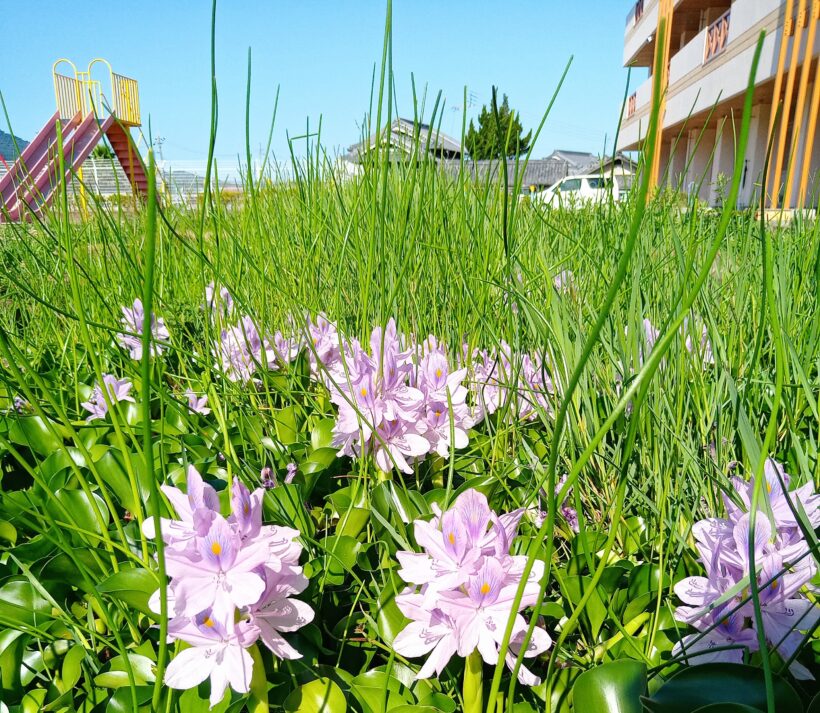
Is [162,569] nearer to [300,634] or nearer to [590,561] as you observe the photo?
[300,634]

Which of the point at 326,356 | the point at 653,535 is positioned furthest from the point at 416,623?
the point at 326,356

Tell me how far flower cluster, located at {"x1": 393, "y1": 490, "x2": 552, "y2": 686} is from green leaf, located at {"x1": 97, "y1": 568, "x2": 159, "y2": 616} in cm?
25

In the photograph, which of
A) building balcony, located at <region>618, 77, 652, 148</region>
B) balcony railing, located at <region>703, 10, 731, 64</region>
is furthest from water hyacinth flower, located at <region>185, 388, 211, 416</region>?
building balcony, located at <region>618, 77, 652, 148</region>

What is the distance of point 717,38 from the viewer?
44.7 feet

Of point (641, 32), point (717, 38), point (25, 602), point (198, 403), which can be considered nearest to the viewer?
point (25, 602)

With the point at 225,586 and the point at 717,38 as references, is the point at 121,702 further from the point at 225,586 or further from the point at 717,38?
the point at 717,38

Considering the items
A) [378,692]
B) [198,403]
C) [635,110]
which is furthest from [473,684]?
[635,110]

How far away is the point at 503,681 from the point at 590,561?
15 cm

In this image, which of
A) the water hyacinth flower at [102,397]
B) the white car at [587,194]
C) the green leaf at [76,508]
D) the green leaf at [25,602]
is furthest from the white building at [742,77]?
the green leaf at [25,602]

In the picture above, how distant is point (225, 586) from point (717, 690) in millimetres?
374

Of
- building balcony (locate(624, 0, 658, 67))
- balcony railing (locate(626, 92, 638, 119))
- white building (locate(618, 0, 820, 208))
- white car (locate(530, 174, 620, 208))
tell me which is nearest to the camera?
white car (locate(530, 174, 620, 208))

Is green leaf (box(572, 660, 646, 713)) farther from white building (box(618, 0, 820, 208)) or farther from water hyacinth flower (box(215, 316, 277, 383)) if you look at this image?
white building (box(618, 0, 820, 208))

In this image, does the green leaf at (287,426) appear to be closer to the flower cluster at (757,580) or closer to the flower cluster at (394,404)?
the flower cluster at (394,404)

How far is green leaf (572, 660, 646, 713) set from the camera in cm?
50
